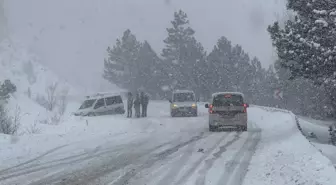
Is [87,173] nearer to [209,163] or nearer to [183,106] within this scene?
[209,163]

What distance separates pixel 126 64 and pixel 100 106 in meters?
43.6

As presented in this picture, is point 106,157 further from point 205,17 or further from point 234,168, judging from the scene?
point 205,17

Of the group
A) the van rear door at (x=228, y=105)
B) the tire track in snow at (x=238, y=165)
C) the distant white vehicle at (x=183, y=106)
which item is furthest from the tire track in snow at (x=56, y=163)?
the distant white vehicle at (x=183, y=106)

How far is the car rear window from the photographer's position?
1967 centimetres

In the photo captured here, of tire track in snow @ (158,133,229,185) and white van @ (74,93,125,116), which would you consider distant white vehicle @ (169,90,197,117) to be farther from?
tire track in snow @ (158,133,229,185)

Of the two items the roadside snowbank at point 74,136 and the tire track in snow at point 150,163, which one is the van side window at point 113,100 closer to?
the roadside snowbank at point 74,136

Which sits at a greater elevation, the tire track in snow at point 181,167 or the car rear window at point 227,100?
the car rear window at point 227,100

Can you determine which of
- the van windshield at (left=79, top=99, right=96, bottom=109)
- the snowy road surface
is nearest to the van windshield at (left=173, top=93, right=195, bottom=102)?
the van windshield at (left=79, top=99, right=96, bottom=109)

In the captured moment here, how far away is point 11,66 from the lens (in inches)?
5148

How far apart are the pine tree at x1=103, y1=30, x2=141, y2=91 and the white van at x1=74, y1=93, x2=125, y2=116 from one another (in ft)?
129

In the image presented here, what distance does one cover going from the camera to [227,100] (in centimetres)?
1980

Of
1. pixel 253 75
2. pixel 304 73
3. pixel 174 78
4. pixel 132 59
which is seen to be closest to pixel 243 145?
pixel 304 73

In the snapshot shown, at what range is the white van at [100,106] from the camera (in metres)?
31.5

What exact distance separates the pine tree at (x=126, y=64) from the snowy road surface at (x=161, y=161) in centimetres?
5622
